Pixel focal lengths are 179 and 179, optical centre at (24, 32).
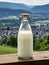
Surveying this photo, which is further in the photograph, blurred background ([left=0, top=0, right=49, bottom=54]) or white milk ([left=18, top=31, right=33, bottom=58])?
blurred background ([left=0, top=0, right=49, bottom=54])

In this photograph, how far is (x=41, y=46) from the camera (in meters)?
1.44

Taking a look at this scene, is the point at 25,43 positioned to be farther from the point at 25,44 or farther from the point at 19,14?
the point at 19,14

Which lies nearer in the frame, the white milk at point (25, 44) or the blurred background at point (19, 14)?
the white milk at point (25, 44)

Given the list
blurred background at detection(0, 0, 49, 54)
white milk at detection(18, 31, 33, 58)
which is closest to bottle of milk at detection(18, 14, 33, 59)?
white milk at detection(18, 31, 33, 58)

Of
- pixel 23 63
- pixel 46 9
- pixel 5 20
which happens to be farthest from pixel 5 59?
pixel 46 9

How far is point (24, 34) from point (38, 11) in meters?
1.49

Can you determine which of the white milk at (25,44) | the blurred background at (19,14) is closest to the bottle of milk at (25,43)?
the white milk at (25,44)

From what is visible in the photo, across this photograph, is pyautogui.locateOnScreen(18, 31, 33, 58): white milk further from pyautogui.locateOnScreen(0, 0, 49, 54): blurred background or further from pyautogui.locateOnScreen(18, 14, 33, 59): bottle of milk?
pyautogui.locateOnScreen(0, 0, 49, 54): blurred background

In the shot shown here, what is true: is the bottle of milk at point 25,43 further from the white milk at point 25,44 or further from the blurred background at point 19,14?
the blurred background at point 19,14

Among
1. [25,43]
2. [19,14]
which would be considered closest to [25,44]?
[25,43]

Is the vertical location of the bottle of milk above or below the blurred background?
below

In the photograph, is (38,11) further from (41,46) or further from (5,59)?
(5,59)

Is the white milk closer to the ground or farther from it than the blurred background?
closer to the ground

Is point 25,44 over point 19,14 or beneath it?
beneath
